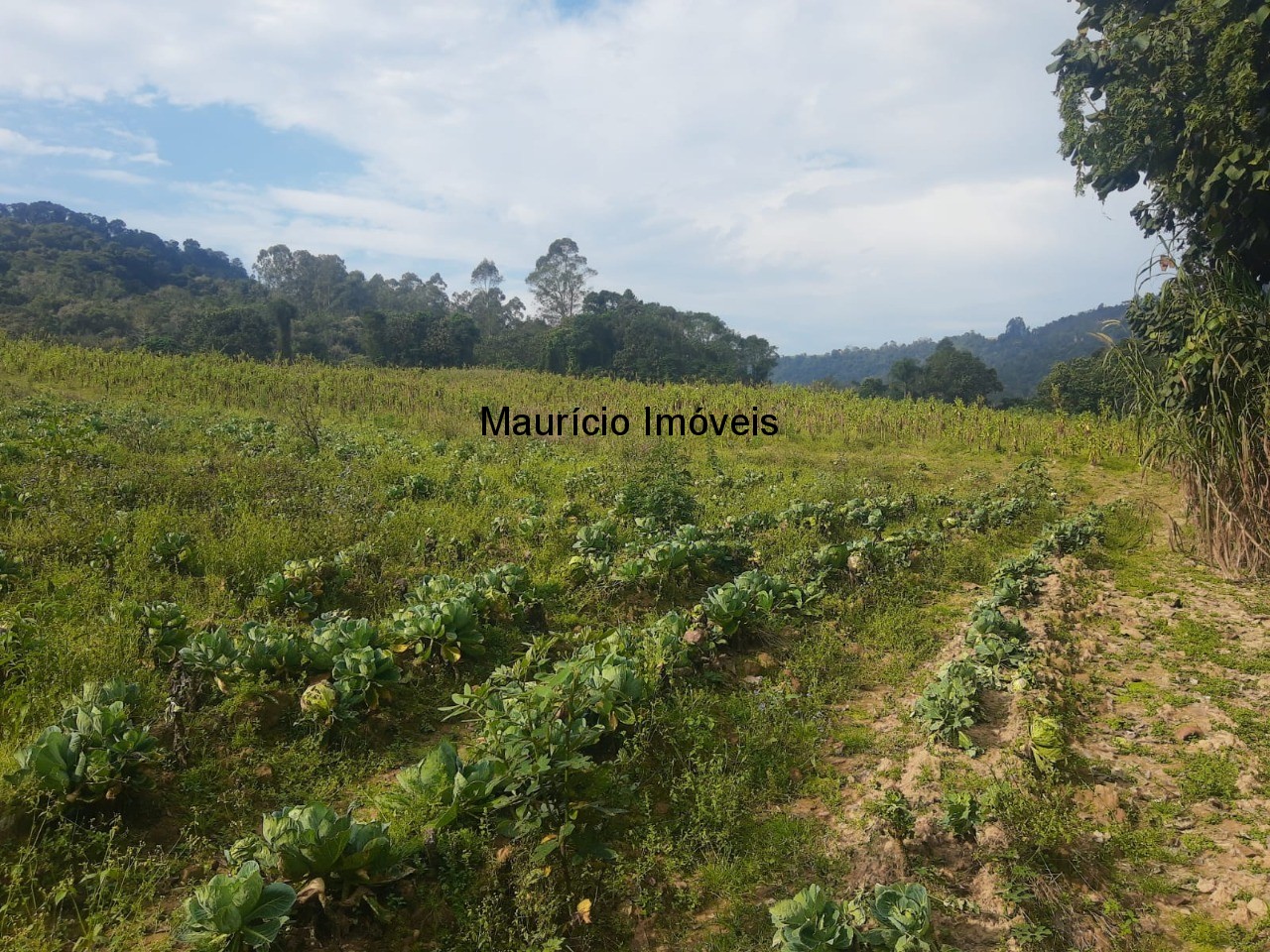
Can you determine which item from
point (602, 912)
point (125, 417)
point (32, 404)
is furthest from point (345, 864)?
point (32, 404)

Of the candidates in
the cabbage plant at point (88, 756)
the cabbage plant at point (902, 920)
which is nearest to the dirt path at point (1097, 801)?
the cabbage plant at point (902, 920)

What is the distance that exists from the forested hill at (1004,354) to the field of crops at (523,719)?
76726 millimetres

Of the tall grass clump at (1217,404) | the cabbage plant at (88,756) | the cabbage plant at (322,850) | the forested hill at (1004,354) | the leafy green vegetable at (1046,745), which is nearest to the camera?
the cabbage plant at (322,850)

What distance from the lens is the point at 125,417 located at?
10.9m

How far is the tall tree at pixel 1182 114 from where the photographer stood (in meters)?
5.63

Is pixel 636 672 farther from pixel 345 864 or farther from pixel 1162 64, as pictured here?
pixel 1162 64

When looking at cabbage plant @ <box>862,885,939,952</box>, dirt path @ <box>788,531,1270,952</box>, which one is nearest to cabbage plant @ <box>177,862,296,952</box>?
cabbage plant @ <box>862,885,939,952</box>

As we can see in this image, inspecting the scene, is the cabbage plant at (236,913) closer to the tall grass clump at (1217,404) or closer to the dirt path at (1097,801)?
the dirt path at (1097,801)

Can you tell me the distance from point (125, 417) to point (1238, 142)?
14.4 meters

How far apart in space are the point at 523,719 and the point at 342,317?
2154 inches

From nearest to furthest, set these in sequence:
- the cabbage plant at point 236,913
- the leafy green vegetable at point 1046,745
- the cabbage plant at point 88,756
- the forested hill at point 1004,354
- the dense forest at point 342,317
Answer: the cabbage plant at point 236,913 < the cabbage plant at point 88,756 < the leafy green vegetable at point 1046,745 < the dense forest at point 342,317 < the forested hill at point 1004,354

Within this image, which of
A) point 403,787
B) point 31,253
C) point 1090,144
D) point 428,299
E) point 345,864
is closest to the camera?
point 345,864

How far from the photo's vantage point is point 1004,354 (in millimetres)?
120562

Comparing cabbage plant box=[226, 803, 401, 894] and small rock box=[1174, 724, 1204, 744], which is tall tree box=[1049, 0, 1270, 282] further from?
cabbage plant box=[226, 803, 401, 894]
